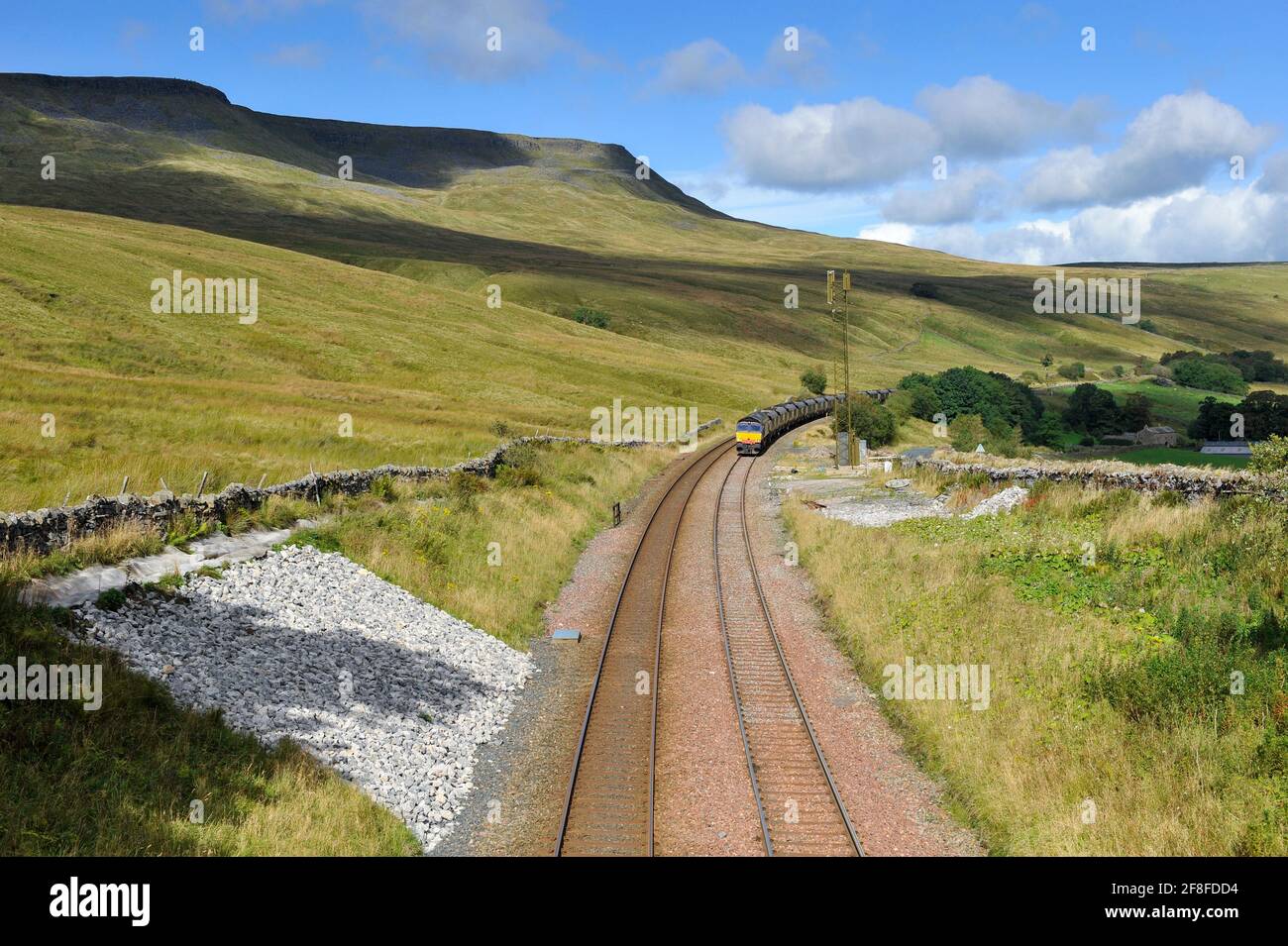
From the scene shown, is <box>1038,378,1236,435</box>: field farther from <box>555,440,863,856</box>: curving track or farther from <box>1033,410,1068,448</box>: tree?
<box>555,440,863,856</box>: curving track

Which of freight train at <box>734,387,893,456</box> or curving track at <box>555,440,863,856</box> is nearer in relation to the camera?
curving track at <box>555,440,863,856</box>

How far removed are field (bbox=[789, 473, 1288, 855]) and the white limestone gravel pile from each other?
7.61 m

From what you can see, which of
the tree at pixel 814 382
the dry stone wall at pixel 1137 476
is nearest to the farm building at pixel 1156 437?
the tree at pixel 814 382

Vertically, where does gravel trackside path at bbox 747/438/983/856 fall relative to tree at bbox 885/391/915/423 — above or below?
below

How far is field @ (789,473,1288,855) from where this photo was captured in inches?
403

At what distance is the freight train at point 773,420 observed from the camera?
53.9m

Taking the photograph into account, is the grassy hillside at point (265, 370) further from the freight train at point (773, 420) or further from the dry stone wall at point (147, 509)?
the freight train at point (773, 420)

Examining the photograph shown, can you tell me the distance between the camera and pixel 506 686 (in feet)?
56.0

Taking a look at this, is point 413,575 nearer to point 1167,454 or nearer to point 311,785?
point 311,785

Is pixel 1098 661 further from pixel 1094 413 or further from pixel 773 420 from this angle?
pixel 1094 413

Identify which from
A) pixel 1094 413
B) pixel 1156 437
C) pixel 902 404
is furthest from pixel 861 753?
pixel 1094 413

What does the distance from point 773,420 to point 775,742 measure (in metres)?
48.0

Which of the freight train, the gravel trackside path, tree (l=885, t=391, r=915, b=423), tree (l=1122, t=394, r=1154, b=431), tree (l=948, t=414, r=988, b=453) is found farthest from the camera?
tree (l=1122, t=394, r=1154, b=431)

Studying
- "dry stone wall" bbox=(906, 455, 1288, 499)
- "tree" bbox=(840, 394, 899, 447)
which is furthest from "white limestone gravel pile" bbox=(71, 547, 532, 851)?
"tree" bbox=(840, 394, 899, 447)
